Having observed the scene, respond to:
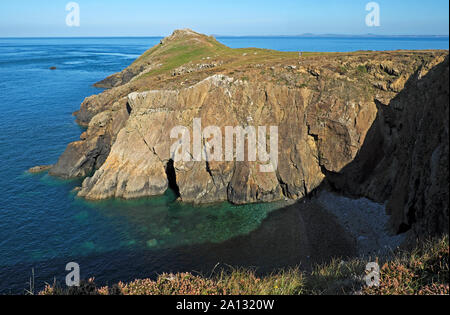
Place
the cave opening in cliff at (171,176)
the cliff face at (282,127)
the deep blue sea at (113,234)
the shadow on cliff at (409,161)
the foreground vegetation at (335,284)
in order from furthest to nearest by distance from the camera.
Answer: the cave opening in cliff at (171,176) < the cliff face at (282,127) < the deep blue sea at (113,234) < the shadow on cliff at (409,161) < the foreground vegetation at (335,284)

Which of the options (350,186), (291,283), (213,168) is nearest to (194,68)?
(213,168)

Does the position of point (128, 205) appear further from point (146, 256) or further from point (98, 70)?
point (98, 70)

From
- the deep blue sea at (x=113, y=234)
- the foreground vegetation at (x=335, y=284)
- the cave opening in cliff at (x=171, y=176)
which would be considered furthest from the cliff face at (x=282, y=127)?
the foreground vegetation at (x=335, y=284)

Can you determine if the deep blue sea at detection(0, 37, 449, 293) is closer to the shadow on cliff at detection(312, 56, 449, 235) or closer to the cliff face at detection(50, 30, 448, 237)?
the cliff face at detection(50, 30, 448, 237)

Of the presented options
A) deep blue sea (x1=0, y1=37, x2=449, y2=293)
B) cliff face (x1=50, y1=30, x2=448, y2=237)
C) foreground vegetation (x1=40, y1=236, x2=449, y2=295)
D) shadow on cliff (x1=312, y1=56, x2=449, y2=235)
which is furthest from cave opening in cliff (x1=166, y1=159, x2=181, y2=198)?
foreground vegetation (x1=40, y1=236, x2=449, y2=295)

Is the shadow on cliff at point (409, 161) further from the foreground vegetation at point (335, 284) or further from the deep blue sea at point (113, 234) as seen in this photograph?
the deep blue sea at point (113, 234)

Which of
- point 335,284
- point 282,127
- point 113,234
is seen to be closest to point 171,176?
point 113,234

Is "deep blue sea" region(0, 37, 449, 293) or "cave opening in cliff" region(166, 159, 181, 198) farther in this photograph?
"cave opening in cliff" region(166, 159, 181, 198)

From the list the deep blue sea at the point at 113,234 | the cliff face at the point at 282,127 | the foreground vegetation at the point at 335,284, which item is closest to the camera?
the foreground vegetation at the point at 335,284

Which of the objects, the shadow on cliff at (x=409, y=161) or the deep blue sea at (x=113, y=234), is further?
the deep blue sea at (x=113, y=234)
